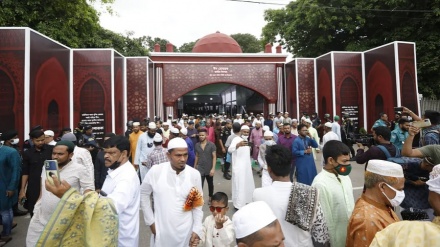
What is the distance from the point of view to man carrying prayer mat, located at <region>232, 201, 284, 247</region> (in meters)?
Answer: 1.43

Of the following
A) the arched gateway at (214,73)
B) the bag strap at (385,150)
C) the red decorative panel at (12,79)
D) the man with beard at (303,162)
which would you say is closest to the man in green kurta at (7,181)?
the red decorative panel at (12,79)

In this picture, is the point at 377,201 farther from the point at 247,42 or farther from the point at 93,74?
the point at 247,42

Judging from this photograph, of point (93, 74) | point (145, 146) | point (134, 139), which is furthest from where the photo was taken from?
point (93, 74)

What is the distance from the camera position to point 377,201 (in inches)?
74.9

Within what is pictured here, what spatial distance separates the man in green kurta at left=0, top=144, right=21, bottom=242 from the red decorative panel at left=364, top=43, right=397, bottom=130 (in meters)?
13.4

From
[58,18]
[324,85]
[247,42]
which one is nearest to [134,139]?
[58,18]

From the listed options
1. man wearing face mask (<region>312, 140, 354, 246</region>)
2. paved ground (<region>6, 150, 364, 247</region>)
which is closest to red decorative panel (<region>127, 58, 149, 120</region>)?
paved ground (<region>6, 150, 364, 247</region>)

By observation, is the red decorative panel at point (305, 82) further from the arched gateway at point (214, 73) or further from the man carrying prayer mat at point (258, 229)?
the man carrying prayer mat at point (258, 229)

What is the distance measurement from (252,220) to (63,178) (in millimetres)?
2118

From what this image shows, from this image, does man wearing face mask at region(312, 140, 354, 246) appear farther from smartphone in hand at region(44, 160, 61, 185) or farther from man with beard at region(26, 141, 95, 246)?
man with beard at region(26, 141, 95, 246)

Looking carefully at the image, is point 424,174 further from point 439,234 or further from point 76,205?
point 76,205

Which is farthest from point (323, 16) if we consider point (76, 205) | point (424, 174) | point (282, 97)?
point (76, 205)

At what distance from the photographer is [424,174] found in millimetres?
3203

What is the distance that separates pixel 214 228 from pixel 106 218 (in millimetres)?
1360
